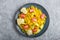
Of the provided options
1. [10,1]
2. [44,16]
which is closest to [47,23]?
[44,16]

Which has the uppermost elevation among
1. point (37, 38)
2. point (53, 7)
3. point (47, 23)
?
point (53, 7)

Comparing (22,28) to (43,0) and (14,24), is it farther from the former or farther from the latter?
(43,0)

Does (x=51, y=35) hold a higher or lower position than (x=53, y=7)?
lower
